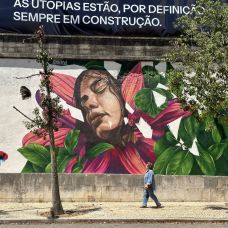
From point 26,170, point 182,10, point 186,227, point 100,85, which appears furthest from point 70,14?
point 186,227

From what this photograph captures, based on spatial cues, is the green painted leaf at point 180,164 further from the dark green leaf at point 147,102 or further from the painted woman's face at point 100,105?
the painted woman's face at point 100,105

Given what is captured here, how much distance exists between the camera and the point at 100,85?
1905cm

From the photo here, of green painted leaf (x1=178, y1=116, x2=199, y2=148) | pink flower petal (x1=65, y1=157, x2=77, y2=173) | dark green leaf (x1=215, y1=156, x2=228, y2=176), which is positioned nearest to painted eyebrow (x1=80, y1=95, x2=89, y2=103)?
pink flower petal (x1=65, y1=157, x2=77, y2=173)

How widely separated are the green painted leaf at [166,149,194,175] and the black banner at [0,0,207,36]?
4.41 metres

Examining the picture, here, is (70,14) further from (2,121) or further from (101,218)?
(101,218)

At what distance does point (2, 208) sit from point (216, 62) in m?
7.99

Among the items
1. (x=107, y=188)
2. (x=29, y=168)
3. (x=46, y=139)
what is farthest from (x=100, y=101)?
(x=29, y=168)

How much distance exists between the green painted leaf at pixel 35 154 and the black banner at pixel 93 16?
415 centimetres

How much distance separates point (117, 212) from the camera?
621 inches

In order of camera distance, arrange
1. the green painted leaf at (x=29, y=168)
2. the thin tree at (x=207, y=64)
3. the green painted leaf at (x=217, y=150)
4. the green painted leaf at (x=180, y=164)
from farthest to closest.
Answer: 1. the green painted leaf at (x=217, y=150)
2. the green painted leaf at (x=180, y=164)
3. the green painted leaf at (x=29, y=168)
4. the thin tree at (x=207, y=64)

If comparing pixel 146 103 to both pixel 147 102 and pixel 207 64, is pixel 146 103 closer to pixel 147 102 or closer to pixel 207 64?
pixel 147 102

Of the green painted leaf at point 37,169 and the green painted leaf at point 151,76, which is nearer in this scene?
the green painted leaf at point 37,169

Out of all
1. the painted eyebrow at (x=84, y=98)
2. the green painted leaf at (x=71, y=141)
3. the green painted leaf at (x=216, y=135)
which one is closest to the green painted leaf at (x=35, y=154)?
the green painted leaf at (x=71, y=141)

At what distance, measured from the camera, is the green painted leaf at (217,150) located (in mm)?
18984
